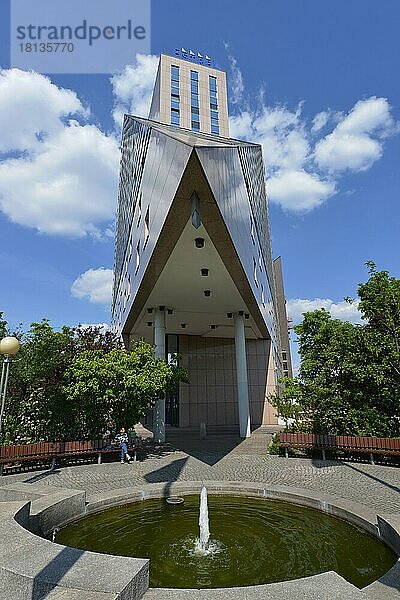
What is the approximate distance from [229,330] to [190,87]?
4811 centimetres

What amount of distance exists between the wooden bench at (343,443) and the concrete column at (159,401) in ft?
24.8

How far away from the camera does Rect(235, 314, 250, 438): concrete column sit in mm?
22344

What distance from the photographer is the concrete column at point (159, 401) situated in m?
19.8

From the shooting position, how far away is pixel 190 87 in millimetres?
60906

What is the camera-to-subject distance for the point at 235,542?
6.11 meters

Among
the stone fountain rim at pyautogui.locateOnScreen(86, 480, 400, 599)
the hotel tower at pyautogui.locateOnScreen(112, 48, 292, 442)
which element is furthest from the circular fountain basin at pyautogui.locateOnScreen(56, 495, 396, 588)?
the hotel tower at pyautogui.locateOnScreen(112, 48, 292, 442)

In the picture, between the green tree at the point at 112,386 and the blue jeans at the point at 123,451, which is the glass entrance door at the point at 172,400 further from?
the blue jeans at the point at 123,451

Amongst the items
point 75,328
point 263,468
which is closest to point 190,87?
point 75,328

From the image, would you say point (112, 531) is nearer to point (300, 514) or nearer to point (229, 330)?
point (300, 514)

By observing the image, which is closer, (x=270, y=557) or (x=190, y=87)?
(x=270, y=557)

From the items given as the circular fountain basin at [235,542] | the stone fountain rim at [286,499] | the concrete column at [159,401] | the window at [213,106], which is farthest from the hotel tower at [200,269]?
the window at [213,106]

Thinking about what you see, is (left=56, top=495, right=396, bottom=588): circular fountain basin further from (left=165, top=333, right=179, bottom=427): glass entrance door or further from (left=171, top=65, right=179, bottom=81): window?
(left=171, top=65, right=179, bottom=81): window

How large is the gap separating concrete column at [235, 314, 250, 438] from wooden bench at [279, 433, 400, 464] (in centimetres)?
816

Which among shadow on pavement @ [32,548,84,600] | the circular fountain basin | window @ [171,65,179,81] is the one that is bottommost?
the circular fountain basin
